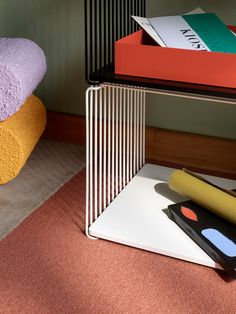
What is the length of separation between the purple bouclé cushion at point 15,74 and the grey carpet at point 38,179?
187mm

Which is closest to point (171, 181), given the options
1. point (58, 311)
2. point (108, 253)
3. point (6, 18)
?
point (108, 253)

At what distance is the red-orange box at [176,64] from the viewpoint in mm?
961

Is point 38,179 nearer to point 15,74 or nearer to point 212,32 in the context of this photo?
point 15,74

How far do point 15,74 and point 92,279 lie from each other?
20.0 inches

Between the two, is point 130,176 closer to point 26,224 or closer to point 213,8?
point 26,224

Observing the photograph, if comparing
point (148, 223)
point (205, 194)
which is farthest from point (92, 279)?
point (205, 194)

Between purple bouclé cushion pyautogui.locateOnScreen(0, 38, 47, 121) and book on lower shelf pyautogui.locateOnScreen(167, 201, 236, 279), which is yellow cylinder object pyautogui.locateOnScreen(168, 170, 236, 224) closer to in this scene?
book on lower shelf pyautogui.locateOnScreen(167, 201, 236, 279)

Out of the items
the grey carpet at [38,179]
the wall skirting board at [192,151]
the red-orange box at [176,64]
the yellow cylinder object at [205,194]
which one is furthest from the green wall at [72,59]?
the red-orange box at [176,64]

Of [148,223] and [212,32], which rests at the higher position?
[212,32]

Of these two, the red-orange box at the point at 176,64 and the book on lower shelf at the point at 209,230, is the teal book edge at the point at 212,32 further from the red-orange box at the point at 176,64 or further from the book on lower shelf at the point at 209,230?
the book on lower shelf at the point at 209,230

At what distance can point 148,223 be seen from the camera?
45.1 inches

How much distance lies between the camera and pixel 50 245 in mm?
1101

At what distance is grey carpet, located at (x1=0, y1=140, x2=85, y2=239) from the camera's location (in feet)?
3.99

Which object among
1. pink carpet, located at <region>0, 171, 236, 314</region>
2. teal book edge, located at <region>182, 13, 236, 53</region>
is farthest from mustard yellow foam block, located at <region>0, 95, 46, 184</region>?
teal book edge, located at <region>182, 13, 236, 53</region>
